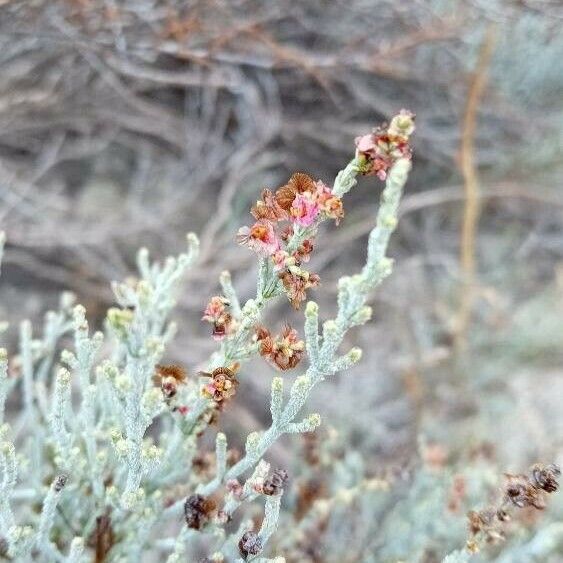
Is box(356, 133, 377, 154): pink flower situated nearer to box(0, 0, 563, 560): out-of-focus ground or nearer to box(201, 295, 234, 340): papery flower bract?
box(201, 295, 234, 340): papery flower bract

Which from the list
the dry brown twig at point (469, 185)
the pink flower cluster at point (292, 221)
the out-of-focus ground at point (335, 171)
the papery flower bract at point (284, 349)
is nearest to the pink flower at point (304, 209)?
the pink flower cluster at point (292, 221)

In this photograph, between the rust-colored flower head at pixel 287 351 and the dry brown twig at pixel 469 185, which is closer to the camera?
the rust-colored flower head at pixel 287 351

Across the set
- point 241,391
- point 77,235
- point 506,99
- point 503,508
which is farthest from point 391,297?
point 503,508

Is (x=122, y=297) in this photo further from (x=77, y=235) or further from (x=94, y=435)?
(x=77, y=235)

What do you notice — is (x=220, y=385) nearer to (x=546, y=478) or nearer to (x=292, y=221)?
(x=292, y=221)

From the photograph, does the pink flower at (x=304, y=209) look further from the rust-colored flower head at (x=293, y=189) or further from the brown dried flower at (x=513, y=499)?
the brown dried flower at (x=513, y=499)
